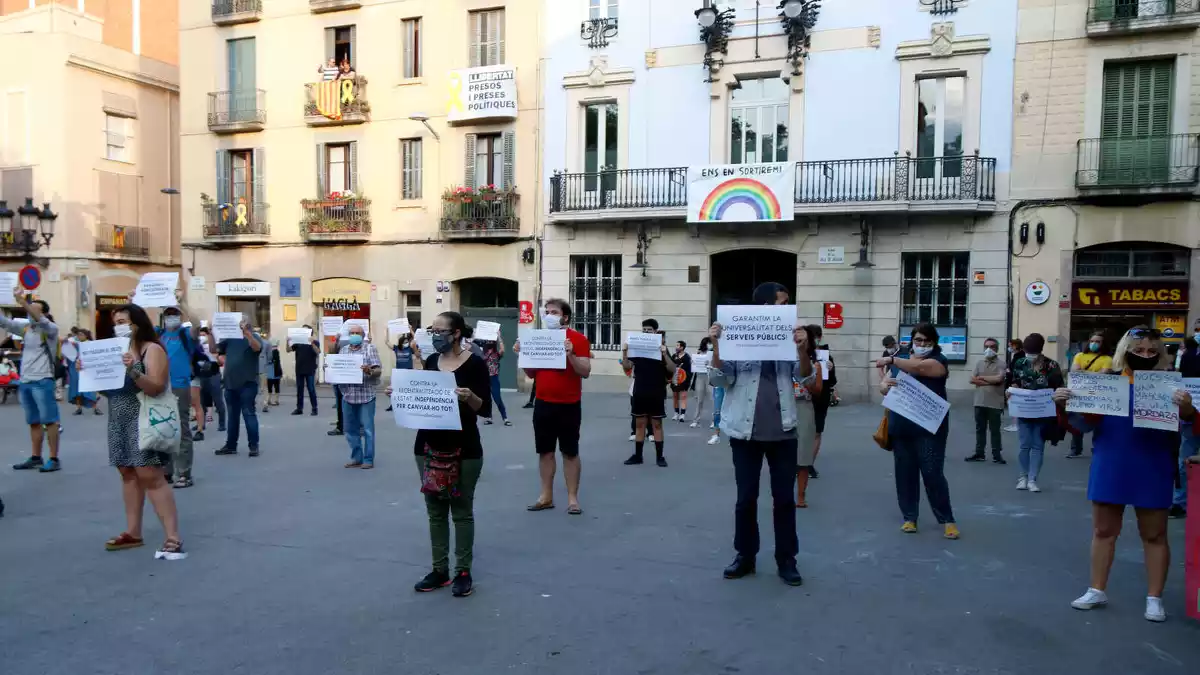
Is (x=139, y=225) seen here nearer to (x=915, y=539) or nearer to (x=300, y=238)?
(x=300, y=238)

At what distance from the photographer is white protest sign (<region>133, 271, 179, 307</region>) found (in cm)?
938

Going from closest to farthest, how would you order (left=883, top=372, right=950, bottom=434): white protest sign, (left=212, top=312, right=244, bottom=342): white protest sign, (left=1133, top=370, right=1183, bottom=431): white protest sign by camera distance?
(left=1133, top=370, right=1183, bottom=431): white protest sign < (left=883, top=372, right=950, bottom=434): white protest sign < (left=212, top=312, right=244, bottom=342): white protest sign

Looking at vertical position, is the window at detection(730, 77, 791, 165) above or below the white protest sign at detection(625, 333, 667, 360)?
above

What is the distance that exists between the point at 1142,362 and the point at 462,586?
428 cm

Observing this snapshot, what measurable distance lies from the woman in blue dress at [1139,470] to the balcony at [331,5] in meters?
22.6

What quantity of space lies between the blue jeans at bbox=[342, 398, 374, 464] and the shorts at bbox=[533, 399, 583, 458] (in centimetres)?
344

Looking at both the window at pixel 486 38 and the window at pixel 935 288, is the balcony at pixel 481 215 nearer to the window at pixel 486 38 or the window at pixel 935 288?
the window at pixel 486 38

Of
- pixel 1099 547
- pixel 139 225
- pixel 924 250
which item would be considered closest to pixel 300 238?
pixel 139 225

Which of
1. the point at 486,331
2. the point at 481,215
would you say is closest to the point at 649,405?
the point at 486,331

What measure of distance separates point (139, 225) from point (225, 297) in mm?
7108

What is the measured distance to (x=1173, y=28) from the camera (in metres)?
17.0

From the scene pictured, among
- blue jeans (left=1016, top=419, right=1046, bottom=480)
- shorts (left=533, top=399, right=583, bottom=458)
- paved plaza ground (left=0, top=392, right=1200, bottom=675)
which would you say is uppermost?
shorts (left=533, top=399, right=583, bottom=458)

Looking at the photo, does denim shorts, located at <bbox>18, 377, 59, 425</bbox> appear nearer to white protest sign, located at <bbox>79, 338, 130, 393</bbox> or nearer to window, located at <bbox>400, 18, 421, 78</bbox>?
white protest sign, located at <bbox>79, 338, 130, 393</bbox>

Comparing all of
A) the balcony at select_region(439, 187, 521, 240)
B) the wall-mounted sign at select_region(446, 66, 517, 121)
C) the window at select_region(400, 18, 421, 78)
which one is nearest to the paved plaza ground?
the balcony at select_region(439, 187, 521, 240)
